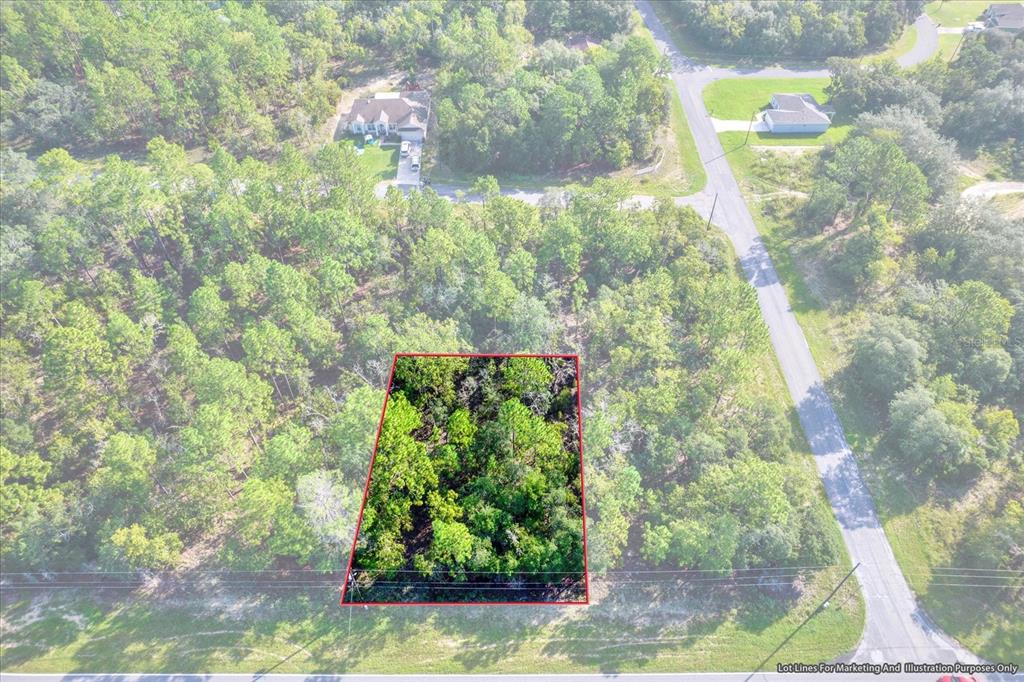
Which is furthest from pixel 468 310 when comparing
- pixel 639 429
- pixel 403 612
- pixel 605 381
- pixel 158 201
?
pixel 158 201

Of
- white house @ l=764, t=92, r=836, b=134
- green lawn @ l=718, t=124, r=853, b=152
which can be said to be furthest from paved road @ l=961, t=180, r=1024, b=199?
white house @ l=764, t=92, r=836, b=134

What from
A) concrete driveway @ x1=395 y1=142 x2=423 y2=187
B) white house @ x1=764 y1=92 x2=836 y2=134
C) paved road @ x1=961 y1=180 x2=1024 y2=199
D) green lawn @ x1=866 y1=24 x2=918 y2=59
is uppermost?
green lawn @ x1=866 y1=24 x2=918 y2=59

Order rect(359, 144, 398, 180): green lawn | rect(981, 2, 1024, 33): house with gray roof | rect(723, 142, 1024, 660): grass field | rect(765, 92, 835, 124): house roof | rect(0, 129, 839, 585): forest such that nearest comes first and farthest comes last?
rect(723, 142, 1024, 660): grass field, rect(0, 129, 839, 585): forest, rect(359, 144, 398, 180): green lawn, rect(765, 92, 835, 124): house roof, rect(981, 2, 1024, 33): house with gray roof

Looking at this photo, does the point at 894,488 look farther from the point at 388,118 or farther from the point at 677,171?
the point at 388,118

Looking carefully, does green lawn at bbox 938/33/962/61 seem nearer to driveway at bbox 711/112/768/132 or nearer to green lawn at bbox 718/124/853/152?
green lawn at bbox 718/124/853/152

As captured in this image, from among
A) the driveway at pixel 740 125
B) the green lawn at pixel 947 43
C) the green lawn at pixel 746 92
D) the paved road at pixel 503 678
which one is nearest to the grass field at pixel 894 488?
the paved road at pixel 503 678

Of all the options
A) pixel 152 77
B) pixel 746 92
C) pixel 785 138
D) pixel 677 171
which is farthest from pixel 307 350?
pixel 746 92
